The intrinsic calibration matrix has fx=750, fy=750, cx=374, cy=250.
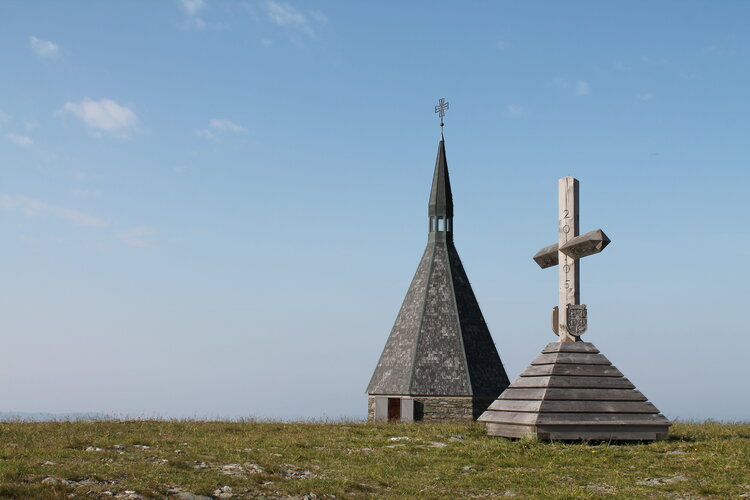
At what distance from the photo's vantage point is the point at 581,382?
16609mm

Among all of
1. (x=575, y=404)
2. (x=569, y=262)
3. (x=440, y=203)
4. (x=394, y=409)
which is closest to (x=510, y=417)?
(x=575, y=404)

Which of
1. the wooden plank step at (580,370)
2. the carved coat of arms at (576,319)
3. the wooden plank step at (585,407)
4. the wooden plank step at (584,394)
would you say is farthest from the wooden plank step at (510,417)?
the carved coat of arms at (576,319)

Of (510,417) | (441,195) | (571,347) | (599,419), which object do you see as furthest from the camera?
(441,195)

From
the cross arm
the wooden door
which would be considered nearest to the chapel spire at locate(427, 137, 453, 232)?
the wooden door

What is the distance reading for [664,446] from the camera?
51.0ft

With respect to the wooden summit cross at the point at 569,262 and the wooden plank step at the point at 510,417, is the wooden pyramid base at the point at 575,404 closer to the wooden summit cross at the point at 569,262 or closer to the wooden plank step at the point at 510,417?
the wooden plank step at the point at 510,417

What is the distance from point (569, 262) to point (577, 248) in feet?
1.55

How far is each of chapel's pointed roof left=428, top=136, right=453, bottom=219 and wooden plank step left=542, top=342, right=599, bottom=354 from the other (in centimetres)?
1379

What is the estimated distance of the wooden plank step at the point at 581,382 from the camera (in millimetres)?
16469

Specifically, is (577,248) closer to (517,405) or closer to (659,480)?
(517,405)

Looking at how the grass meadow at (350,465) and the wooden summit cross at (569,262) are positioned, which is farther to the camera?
the wooden summit cross at (569,262)

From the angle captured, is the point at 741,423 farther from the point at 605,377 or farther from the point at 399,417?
the point at 399,417

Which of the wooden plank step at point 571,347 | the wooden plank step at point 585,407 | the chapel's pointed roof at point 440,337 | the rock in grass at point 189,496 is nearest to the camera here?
the rock in grass at point 189,496

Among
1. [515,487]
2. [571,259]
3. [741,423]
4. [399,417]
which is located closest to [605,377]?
[571,259]
